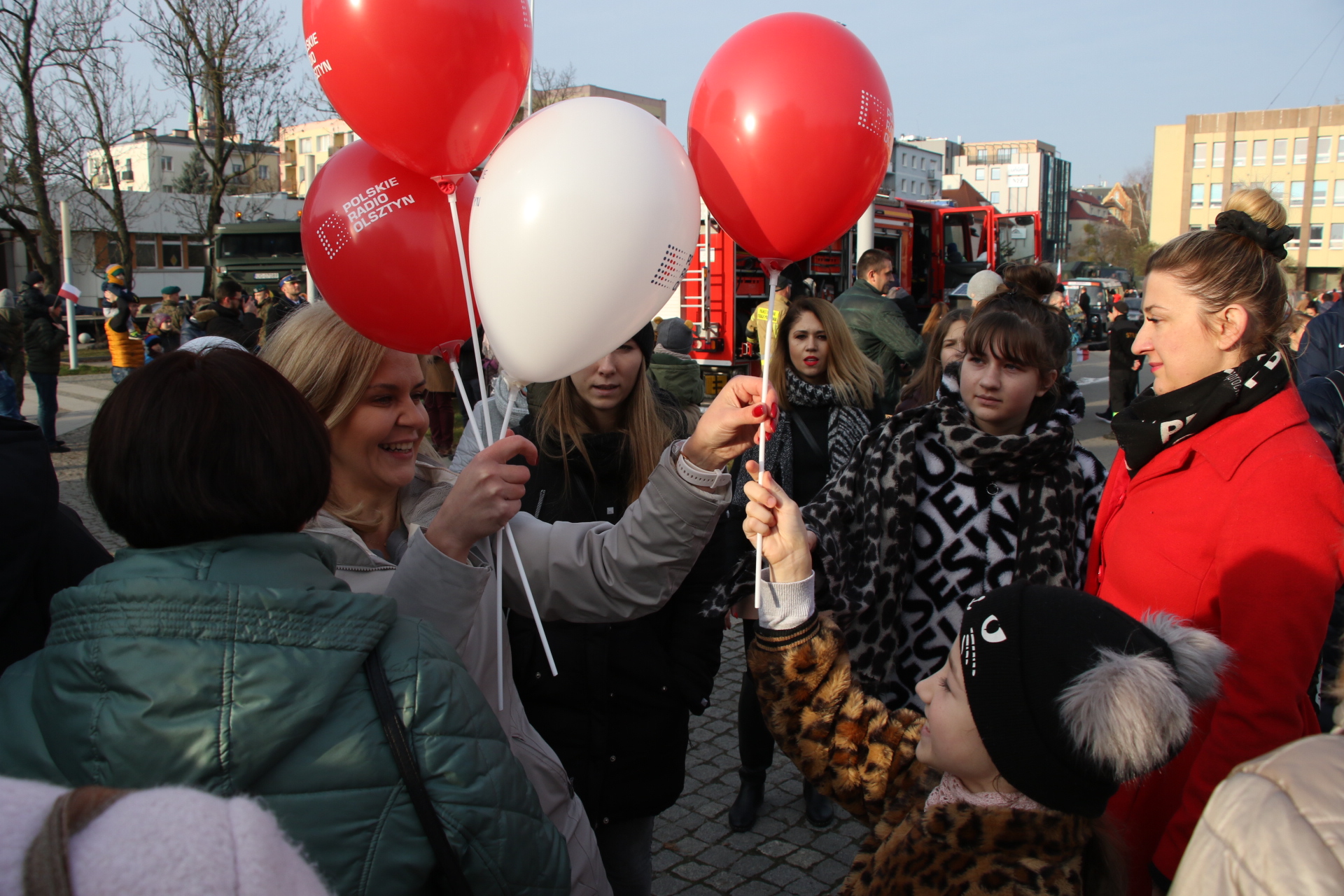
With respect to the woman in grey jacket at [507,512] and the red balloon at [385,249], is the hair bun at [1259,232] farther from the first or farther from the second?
the red balloon at [385,249]

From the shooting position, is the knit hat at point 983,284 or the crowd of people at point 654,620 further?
the knit hat at point 983,284

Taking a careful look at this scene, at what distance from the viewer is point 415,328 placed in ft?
6.24

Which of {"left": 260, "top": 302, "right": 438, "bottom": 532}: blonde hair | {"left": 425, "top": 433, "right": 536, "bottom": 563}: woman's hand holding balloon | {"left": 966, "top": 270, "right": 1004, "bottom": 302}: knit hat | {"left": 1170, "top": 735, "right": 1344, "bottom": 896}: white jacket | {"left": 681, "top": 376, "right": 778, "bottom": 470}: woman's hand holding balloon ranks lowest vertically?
{"left": 1170, "top": 735, "right": 1344, "bottom": 896}: white jacket

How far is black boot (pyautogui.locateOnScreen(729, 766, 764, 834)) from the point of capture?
3.46 m

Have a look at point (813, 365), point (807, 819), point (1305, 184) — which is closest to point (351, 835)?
point (807, 819)

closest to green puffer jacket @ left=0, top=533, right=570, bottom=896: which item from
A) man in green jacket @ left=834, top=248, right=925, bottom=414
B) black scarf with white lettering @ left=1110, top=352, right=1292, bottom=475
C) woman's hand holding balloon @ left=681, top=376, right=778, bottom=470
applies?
woman's hand holding balloon @ left=681, top=376, right=778, bottom=470

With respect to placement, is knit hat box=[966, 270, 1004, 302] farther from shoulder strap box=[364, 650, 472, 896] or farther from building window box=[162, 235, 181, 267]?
building window box=[162, 235, 181, 267]

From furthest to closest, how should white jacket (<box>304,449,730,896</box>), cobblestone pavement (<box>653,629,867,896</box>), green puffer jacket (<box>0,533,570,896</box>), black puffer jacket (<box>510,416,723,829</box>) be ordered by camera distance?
1. cobblestone pavement (<box>653,629,867,896</box>)
2. black puffer jacket (<box>510,416,723,829</box>)
3. white jacket (<box>304,449,730,896</box>)
4. green puffer jacket (<box>0,533,570,896</box>)

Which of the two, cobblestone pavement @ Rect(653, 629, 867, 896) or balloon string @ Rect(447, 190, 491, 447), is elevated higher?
balloon string @ Rect(447, 190, 491, 447)

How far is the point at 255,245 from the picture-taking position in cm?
1911

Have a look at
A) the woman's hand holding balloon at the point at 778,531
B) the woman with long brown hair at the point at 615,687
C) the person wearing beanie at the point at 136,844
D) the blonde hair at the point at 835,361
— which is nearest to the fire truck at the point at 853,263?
the blonde hair at the point at 835,361

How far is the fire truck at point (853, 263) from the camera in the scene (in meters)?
12.6

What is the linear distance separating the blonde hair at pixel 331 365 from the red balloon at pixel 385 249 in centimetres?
5

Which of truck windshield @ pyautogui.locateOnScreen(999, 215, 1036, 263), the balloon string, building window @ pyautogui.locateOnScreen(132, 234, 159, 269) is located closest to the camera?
the balloon string
